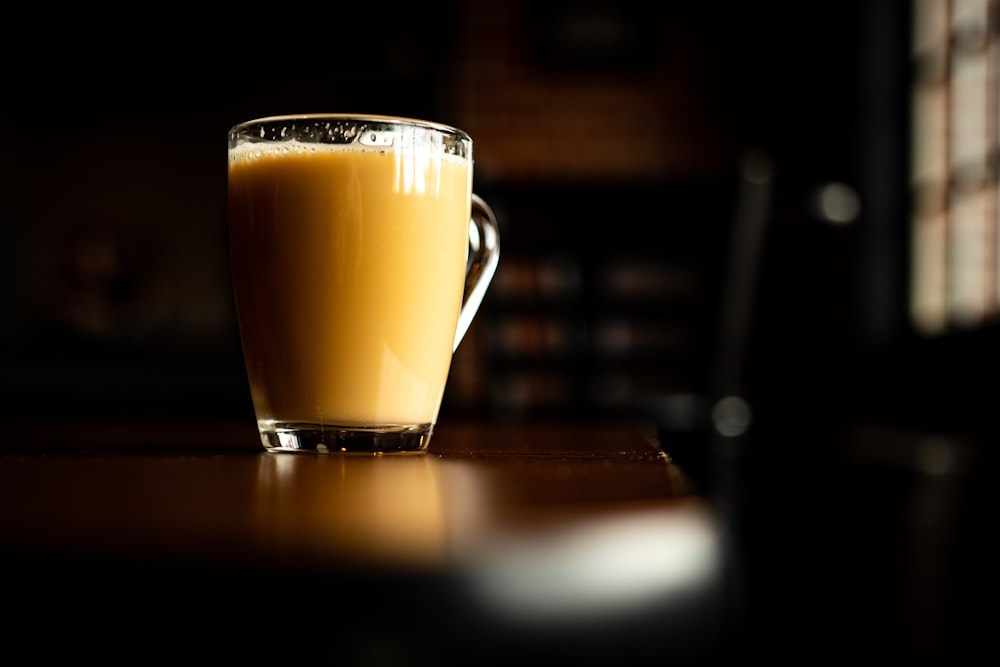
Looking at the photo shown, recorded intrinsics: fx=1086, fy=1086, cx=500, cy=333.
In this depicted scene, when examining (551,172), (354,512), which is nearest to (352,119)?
(354,512)

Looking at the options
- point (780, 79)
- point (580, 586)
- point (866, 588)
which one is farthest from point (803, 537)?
point (580, 586)

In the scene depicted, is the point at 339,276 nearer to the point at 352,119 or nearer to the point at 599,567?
the point at 352,119

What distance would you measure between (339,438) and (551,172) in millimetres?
3203

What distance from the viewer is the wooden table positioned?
0.14 meters

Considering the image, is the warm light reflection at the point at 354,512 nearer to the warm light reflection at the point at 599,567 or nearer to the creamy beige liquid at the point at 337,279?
the warm light reflection at the point at 599,567

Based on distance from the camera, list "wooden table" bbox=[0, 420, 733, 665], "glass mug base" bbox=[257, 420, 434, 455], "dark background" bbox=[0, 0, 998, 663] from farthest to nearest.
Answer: "dark background" bbox=[0, 0, 998, 663] < "glass mug base" bbox=[257, 420, 434, 455] < "wooden table" bbox=[0, 420, 733, 665]

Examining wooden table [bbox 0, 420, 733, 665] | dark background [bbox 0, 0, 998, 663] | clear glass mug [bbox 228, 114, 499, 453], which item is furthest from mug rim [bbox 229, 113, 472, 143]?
dark background [bbox 0, 0, 998, 663]

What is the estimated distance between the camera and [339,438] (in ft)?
1.55

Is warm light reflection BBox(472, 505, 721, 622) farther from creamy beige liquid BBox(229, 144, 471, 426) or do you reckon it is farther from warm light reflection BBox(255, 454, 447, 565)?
creamy beige liquid BBox(229, 144, 471, 426)

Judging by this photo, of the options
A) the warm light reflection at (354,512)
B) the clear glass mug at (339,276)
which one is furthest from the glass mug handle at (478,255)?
the warm light reflection at (354,512)

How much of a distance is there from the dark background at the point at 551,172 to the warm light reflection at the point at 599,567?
7.34 feet

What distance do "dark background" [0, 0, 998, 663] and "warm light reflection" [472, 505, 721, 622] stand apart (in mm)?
2237

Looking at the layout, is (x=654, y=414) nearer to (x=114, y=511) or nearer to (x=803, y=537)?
(x=803, y=537)

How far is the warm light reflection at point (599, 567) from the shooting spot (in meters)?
Answer: 0.15
